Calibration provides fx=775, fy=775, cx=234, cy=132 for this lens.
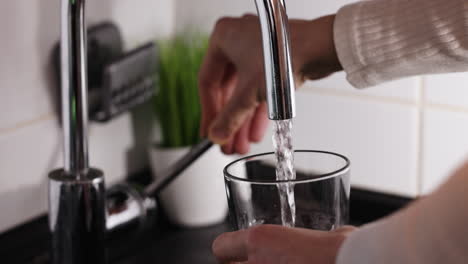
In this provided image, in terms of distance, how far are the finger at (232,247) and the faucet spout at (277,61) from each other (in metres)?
0.08

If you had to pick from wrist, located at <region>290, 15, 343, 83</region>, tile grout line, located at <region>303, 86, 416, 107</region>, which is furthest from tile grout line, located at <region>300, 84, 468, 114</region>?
wrist, located at <region>290, 15, 343, 83</region>

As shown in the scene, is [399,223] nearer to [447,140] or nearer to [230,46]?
[230,46]

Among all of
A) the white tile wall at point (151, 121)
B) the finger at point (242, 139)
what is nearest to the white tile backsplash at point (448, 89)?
the white tile wall at point (151, 121)

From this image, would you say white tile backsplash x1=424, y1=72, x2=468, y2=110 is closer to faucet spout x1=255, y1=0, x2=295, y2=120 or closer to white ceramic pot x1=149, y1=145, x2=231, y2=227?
white ceramic pot x1=149, y1=145, x2=231, y2=227

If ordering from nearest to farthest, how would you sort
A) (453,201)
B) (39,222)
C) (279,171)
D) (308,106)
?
(453,201)
(279,171)
(39,222)
(308,106)

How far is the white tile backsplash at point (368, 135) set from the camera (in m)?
0.94

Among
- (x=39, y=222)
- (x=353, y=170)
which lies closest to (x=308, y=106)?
(x=353, y=170)

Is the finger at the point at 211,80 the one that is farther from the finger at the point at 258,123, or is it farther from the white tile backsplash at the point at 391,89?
the white tile backsplash at the point at 391,89

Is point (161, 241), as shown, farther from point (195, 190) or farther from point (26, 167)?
point (26, 167)

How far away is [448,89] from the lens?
2.92 ft

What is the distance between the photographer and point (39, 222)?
2.94 feet

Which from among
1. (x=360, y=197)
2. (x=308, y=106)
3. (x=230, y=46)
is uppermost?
(x=230, y=46)

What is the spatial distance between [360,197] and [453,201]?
1.99ft

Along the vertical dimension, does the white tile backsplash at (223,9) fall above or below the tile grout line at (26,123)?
above
